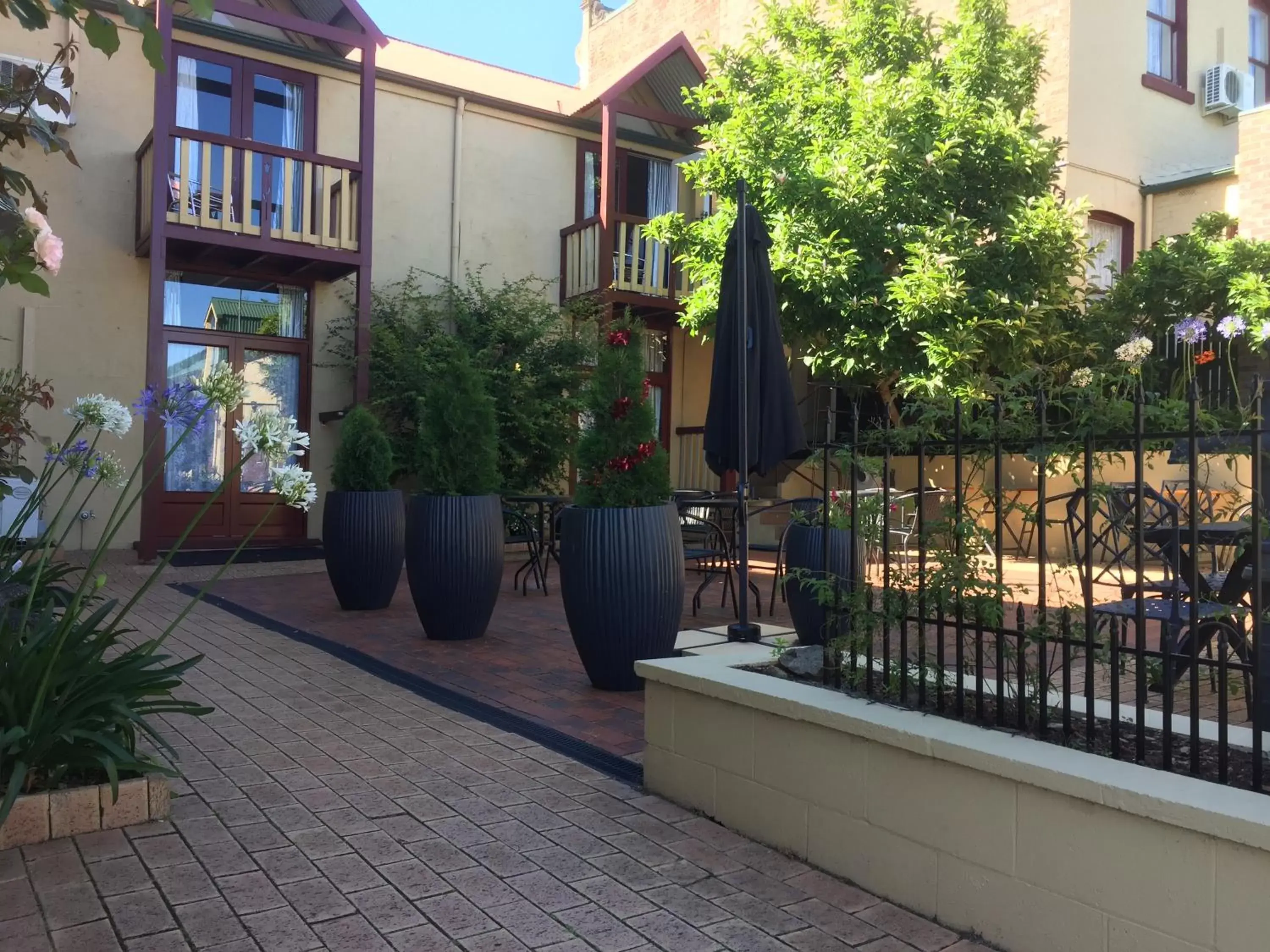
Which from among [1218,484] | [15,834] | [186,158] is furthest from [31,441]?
[1218,484]

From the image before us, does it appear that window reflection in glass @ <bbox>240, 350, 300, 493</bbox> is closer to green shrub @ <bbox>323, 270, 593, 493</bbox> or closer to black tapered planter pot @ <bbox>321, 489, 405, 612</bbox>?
green shrub @ <bbox>323, 270, 593, 493</bbox>

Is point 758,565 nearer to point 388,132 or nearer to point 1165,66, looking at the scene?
point 388,132

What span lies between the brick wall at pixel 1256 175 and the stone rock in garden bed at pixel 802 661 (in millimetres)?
9864

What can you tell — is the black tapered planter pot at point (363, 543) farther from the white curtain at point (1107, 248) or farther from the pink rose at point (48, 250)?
the white curtain at point (1107, 248)

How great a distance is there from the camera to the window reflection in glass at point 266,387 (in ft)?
35.3

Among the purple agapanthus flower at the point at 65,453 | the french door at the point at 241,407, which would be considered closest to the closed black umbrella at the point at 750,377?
the purple agapanthus flower at the point at 65,453

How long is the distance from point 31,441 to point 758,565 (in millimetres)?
7324

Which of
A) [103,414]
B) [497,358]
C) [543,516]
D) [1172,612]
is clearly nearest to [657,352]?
[497,358]

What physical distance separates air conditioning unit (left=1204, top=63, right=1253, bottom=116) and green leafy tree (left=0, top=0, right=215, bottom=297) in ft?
47.5

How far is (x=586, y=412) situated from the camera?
4.97m

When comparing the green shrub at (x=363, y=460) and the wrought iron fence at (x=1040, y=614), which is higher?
the green shrub at (x=363, y=460)

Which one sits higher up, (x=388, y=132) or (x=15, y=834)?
(x=388, y=132)

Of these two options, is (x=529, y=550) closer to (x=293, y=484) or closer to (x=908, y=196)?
(x=908, y=196)

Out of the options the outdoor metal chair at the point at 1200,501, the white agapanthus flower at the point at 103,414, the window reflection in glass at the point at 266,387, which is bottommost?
the outdoor metal chair at the point at 1200,501
